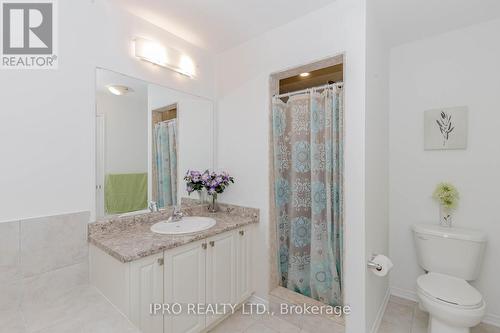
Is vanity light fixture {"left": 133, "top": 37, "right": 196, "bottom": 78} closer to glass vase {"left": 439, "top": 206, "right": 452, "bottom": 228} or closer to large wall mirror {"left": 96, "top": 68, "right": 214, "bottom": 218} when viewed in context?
large wall mirror {"left": 96, "top": 68, "right": 214, "bottom": 218}

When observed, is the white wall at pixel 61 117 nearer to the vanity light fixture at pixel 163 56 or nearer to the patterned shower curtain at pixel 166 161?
the vanity light fixture at pixel 163 56

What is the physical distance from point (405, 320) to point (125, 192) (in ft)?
8.36

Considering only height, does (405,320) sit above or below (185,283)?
below

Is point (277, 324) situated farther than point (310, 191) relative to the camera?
No

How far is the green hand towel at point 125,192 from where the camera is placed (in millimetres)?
1693

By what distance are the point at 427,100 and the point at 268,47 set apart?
5.17 ft

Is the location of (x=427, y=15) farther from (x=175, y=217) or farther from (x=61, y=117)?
(x=61, y=117)

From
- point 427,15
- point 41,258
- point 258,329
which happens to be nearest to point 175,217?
point 41,258

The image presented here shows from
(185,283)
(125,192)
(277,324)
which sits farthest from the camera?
(277,324)

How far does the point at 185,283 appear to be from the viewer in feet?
5.08

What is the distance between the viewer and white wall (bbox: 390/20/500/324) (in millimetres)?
1912

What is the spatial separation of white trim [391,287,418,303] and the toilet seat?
20.8 inches

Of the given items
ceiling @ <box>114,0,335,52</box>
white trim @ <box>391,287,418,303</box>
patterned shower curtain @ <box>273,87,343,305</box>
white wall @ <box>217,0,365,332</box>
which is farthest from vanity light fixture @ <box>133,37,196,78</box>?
white trim @ <box>391,287,418,303</box>

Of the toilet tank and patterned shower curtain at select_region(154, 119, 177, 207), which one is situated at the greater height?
patterned shower curtain at select_region(154, 119, 177, 207)
